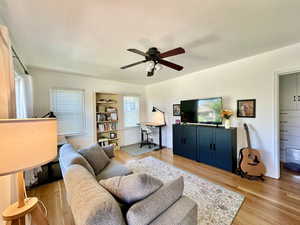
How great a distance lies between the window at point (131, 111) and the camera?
517cm

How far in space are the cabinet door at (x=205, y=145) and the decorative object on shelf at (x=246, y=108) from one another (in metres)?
0.77

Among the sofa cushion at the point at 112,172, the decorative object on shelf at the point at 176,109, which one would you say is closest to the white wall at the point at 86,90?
the decorative object on shelf at the point at 176,109

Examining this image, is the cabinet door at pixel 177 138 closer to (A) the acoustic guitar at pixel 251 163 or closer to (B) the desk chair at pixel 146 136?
(B) the desk chair at pixel 146 136

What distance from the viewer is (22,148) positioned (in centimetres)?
71

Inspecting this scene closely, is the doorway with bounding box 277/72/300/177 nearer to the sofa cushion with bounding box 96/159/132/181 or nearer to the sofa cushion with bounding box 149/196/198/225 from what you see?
the sofa cushion with bounding box 149/196/198/225

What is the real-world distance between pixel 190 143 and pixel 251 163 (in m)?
1.37

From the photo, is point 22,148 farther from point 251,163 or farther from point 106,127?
point 106,127

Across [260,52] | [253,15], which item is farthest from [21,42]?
[260,52]

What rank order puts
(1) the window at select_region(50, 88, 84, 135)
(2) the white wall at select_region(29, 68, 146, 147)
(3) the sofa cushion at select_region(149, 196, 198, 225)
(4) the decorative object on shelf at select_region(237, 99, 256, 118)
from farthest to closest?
(1) the window at select_region(50, 88, 84, 135) → (2) the white wall at select_region(29, 68, 146, 147) → (4) the decorative object on shelf at select_region(237, 99, 256, 118) → (3) the sofa cushion at select_region(149, 196, 198, 225)

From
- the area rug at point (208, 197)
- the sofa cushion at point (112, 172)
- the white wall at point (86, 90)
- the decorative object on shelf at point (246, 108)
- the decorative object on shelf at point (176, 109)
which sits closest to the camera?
the area rug at point (208, 197)

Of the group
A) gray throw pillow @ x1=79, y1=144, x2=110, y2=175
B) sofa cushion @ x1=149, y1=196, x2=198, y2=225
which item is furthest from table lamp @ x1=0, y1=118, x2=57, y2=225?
gray throw pillow @ x1=79, y1=144, x2=110, y2=175

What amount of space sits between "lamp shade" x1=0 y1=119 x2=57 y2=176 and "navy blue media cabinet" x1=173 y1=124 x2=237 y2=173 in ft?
10.2

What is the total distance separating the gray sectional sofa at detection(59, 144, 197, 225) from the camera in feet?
2.53

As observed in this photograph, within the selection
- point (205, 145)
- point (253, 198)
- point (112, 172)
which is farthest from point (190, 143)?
point (112, 172)
